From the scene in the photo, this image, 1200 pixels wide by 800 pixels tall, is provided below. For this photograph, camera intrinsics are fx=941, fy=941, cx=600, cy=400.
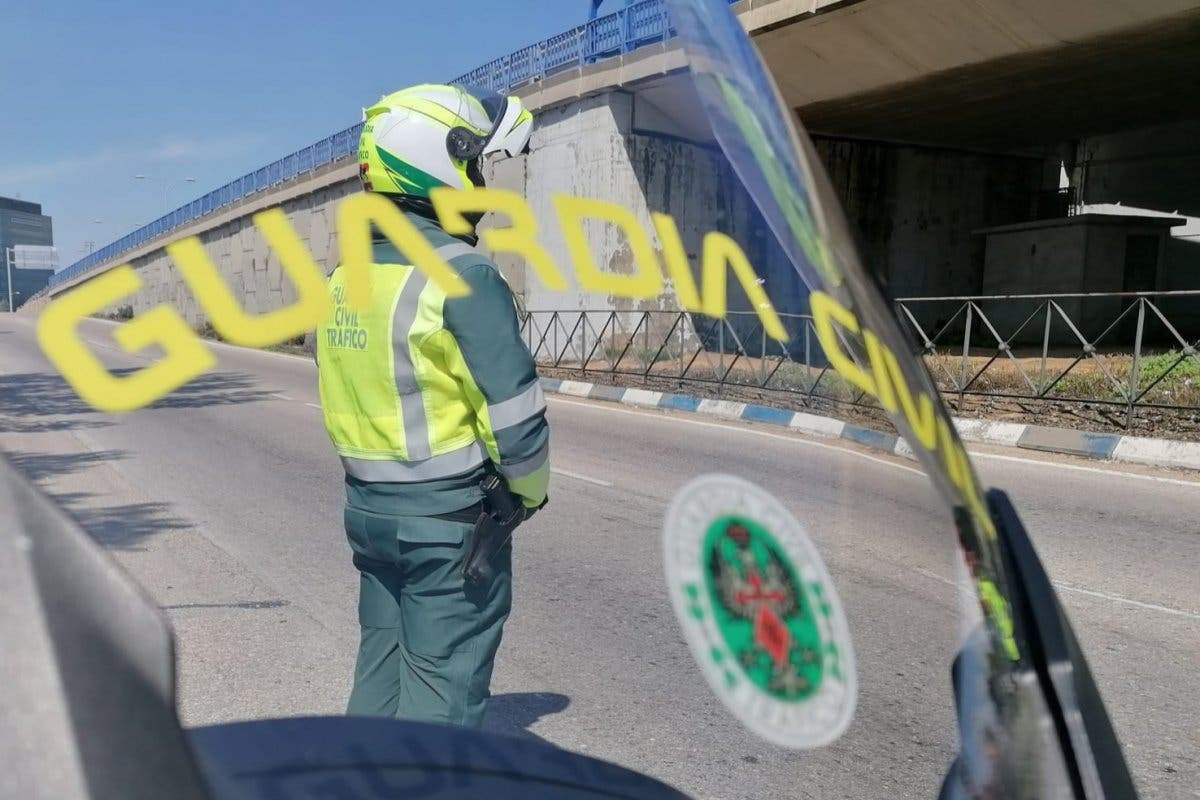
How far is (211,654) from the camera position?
24.2 inches

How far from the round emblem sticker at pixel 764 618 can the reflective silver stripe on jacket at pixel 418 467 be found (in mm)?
515

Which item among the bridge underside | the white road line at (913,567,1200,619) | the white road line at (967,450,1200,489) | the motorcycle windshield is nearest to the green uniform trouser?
the motorcycle windshield

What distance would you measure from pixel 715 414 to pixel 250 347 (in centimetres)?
43

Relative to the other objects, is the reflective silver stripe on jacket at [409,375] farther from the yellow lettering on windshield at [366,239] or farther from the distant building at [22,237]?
the distant building at [22,237]

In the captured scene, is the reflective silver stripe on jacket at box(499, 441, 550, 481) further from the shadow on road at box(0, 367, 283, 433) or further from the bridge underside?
the bridge underside

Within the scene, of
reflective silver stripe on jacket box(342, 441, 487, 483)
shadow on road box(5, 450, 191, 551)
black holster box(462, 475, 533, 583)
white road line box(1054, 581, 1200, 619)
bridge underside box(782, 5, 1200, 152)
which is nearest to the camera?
shadow on road box(5, 450, 191, 551)

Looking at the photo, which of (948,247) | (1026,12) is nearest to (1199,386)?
(1026,12)

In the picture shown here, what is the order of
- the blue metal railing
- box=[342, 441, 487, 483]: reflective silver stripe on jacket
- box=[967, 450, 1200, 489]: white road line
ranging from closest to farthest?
the blue metal railing < box=[342, 441, 487, 483]: reflective silver stripe on jacket < box=[967, 450, 1200, 489]: white road line

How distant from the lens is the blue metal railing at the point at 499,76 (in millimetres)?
661

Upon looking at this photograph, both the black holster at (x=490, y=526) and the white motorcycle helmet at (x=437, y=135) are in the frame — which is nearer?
the white motorcycle helmet at (x=437, y=135)

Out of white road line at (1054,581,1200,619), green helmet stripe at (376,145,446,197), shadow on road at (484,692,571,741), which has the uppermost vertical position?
green helmet stripe at (376,145,446,197)

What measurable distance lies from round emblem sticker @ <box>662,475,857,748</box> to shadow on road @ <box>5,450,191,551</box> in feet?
1.28

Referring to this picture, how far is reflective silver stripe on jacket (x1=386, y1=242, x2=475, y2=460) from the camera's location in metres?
0.88

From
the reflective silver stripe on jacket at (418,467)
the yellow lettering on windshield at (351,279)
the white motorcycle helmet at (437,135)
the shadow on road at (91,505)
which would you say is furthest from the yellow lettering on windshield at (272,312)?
the reflective silver stripe on jacket at (418,467)
